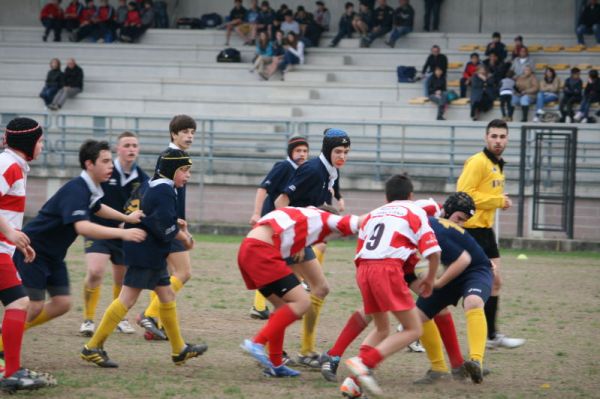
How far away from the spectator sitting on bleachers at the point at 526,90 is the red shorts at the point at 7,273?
1830 cm

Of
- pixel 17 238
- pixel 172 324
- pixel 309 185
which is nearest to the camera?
pixel 17 238

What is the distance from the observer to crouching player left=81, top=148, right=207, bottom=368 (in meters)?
7.88

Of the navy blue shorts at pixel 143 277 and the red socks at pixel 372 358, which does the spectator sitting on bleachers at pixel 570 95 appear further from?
the red socks at pixel 372 358

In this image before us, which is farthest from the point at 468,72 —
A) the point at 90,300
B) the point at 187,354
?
the point at 187,354

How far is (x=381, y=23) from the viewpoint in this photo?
28734 mm

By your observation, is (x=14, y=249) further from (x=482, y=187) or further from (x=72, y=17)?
(x=72, y=17)

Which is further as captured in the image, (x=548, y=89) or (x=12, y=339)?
(x=548, y=89)

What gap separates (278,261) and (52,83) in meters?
20.9

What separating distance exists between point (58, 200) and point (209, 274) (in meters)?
6.59

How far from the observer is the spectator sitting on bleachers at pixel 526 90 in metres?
23.9

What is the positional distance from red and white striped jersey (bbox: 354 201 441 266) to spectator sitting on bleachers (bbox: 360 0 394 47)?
71.8 ft

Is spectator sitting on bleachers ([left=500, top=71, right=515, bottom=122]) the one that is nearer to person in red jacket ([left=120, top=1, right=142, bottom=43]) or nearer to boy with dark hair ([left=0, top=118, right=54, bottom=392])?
person in red jacket ([left=120, top=1, right=142, bottom=43])

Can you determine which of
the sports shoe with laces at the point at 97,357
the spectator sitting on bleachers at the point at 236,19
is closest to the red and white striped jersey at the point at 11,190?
the sports shoe with laces at the point at 97,357

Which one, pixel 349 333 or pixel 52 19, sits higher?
pixel 52 19
